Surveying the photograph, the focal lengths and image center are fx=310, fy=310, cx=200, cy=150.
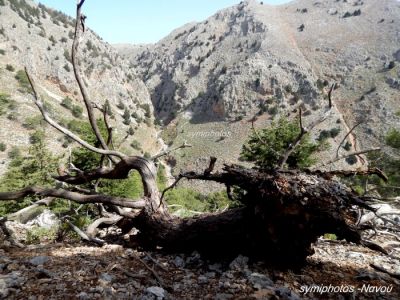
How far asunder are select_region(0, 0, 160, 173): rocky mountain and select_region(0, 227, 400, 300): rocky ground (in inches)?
1327

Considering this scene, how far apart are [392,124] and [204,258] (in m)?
59.6

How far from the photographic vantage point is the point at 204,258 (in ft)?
14.8

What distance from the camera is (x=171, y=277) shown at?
13.0 ft

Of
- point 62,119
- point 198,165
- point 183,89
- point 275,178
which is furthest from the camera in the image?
point 183,89

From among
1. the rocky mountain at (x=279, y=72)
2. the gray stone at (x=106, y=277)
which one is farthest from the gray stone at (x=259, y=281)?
the rocky mountain at (x=279, y=72)

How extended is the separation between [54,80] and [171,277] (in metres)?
60.0

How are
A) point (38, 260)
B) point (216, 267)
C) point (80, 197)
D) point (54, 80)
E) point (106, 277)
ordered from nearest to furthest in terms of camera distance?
1. point (106, 277)
2. point (38, 260)
3. point (216, 267)
4. point (80, 197)
5. point (54, 80)

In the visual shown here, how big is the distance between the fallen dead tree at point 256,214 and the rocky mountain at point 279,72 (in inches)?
1868

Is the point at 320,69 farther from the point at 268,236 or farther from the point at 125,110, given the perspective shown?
the point at 268,236

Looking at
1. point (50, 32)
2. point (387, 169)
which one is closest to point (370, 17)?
point (387, 169)

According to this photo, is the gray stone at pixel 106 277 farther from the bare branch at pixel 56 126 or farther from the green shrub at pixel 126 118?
the green shrub at pixel 126 118

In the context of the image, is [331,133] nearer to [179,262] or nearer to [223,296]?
[179,262]

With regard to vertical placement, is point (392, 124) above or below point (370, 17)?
below
